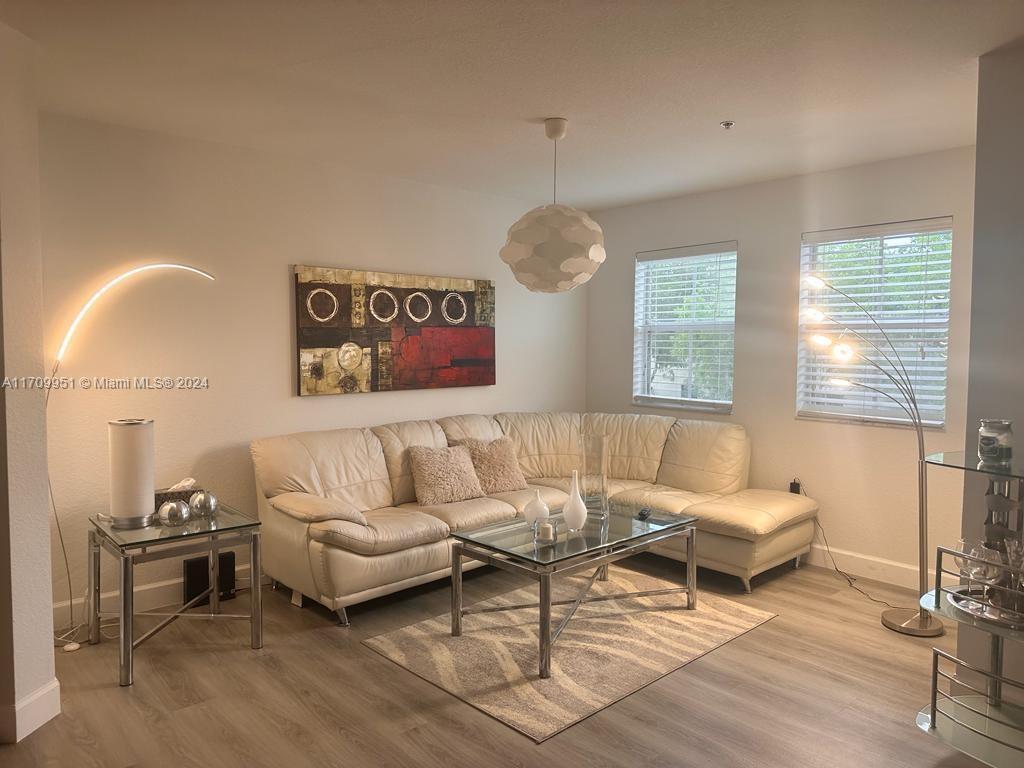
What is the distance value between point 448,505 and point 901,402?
2774mm

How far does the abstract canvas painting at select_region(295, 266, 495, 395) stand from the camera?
14.1ft

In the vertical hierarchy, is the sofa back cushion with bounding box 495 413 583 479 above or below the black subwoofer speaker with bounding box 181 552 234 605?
above

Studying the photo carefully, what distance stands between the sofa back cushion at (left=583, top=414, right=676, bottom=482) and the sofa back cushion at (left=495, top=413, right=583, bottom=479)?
19 cm

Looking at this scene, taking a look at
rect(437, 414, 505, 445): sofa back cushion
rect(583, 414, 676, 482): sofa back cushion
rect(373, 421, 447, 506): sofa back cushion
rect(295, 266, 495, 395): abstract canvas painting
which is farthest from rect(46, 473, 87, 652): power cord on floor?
rect(583, 414, 676, 482): sofa back cushion

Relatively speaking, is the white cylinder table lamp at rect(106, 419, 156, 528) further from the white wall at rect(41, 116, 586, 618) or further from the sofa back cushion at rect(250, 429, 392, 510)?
the sofa back cushion at rect(250, 429, 392, 510)

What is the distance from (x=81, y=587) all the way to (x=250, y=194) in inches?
90.2

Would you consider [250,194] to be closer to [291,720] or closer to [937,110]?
[291,720]

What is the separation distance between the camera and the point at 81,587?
3521mm

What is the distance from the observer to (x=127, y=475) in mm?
3152

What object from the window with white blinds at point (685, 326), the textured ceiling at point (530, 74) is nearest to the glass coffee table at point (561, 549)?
the window with white blinds at point (685, 326)

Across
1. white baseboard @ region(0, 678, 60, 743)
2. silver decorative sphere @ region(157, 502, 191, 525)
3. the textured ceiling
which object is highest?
the textured ceiling

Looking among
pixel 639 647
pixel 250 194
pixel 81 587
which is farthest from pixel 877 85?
pixel 81 587

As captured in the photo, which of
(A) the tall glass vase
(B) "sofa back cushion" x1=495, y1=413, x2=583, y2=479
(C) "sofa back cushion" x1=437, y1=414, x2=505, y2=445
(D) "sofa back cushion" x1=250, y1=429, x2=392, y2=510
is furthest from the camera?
(B) "sofa back cushion" x1=495, y1=413, x2=583, y2=479

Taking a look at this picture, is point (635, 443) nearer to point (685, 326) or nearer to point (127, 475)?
point (685, 326)
